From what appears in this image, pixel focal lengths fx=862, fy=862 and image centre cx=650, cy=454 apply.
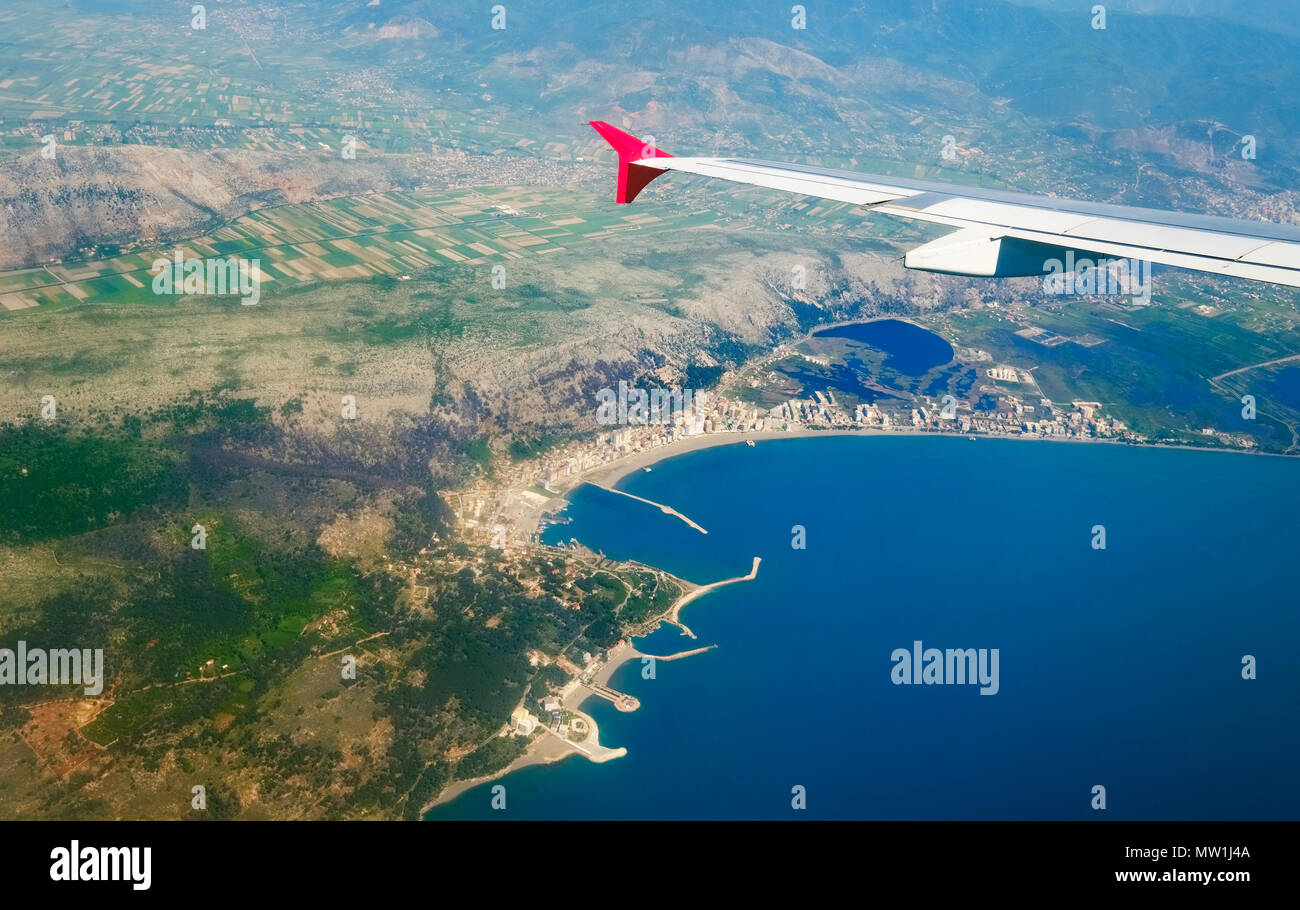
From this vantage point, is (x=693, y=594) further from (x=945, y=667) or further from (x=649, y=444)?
(x=649, y=444)

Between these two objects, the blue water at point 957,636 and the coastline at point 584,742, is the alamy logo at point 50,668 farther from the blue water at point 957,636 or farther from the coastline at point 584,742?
the blue water at point 957,636

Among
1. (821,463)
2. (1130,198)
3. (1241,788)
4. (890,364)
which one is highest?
(1130,198)

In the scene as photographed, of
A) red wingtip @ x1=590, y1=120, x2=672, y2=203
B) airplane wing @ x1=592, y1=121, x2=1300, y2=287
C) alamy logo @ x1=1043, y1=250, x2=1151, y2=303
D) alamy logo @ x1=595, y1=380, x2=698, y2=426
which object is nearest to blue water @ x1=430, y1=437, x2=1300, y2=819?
alamy logo @ x1=595, y1=380, x2=698, y2=426

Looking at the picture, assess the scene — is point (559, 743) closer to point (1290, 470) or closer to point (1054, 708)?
point (1054, 708)

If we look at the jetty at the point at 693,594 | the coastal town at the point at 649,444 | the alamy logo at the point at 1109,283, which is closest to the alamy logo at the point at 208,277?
the coastal town at the point at 649,444

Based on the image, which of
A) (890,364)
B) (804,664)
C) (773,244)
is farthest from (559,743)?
(773,244)

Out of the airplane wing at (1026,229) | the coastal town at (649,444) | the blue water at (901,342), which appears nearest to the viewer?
the airplane wing at (1026,229)

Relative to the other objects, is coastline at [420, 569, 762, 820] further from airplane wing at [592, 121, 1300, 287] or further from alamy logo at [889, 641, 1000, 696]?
airplane wing at [592, 121, 1300, 287]
